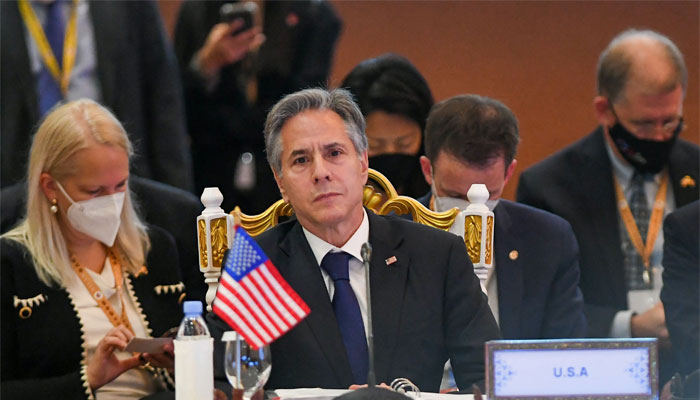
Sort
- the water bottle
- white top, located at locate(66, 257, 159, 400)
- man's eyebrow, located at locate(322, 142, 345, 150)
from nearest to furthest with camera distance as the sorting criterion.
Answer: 1. the water bottle
2. man's eyebrow, located at locate(322, 142, 345, 150)
3. white top, located at locate(66, 257, 159, 400)

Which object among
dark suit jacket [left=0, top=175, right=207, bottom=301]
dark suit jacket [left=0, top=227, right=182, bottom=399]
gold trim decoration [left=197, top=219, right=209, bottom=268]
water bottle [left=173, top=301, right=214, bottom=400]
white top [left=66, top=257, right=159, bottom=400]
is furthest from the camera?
dark suit jacket [left=0, top=175, right=207, bottom=301]

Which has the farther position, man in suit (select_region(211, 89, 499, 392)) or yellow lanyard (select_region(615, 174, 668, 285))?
yellow lanyard (select_region(615, 174, 668, 285))

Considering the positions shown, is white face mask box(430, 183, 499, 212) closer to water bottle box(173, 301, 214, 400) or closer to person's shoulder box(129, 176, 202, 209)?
person's shoulder box(129, 176, 202, 209)

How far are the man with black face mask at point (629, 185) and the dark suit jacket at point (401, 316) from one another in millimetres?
1742

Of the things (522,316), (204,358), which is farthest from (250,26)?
(204,358)

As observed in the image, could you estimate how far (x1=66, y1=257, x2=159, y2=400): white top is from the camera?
3.87 m

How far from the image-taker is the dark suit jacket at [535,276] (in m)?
3.86

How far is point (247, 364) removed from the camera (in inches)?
104

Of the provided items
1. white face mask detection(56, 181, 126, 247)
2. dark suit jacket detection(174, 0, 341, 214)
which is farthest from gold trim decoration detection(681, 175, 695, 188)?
white face mask detection(56, 181, 126, 247)

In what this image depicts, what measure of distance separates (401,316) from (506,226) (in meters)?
0.96

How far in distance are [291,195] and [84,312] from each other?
1.13m

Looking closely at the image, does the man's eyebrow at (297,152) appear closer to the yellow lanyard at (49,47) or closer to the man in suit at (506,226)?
the man in suit at (506,226)

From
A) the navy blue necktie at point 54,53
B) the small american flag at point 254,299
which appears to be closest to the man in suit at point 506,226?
the small american flag at point 254,299

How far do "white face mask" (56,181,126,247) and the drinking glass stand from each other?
144 cm
